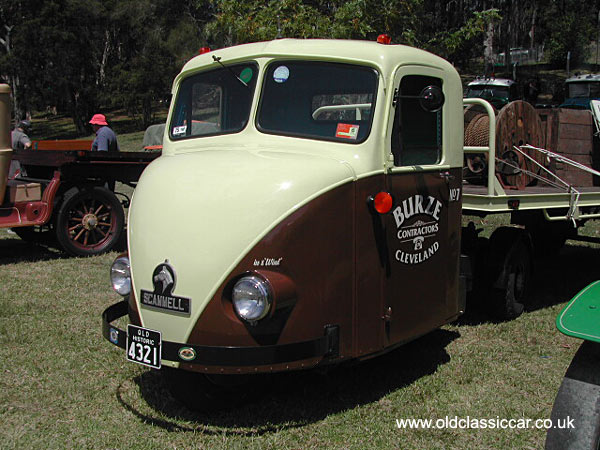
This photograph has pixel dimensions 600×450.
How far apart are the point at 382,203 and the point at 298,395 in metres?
1.47

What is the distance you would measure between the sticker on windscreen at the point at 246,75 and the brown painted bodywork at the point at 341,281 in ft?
3.86

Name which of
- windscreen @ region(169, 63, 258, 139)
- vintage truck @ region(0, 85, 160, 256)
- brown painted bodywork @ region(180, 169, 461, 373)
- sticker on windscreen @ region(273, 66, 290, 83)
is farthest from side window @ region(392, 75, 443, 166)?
vintage truck @ region(0, 85, 160, 256)

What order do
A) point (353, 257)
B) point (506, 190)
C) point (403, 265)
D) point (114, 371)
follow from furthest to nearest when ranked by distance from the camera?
point (506, 190), point (114, 371), point (403, 265), point (353, 257)

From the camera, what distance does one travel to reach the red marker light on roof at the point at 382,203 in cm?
398

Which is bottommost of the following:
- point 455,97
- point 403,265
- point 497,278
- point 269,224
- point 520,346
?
point 520,346

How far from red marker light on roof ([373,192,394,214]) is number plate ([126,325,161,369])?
1499 millimetres

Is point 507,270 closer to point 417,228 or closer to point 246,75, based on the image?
point 417,228

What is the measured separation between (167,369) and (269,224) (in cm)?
116

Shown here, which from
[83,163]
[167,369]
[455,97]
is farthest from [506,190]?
[83,163]

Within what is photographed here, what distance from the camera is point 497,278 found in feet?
19.5

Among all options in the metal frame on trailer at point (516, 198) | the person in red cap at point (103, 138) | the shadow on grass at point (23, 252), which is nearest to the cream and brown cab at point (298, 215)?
the metal frame on trailer at point (516, 198)

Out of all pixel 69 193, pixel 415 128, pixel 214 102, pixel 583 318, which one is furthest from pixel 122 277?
pixel 69 193

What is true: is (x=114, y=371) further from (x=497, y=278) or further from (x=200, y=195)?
(x=497, y=278)

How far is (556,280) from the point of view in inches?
304
